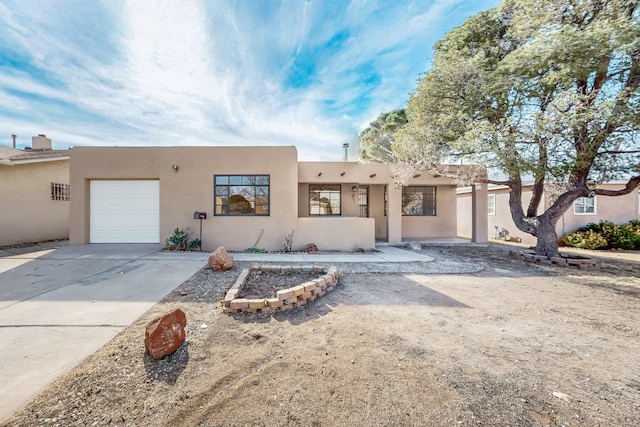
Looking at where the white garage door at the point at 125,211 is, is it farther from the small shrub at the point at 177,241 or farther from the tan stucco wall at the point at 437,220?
the tan stucco wall at the point at 437,220

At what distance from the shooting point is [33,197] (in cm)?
998

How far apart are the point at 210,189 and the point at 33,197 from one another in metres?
8.11

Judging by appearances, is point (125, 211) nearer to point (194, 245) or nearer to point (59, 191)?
point (194, 245)

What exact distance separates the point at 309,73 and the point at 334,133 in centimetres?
613

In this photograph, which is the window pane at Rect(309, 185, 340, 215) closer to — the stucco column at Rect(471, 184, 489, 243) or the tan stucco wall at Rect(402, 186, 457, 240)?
the tan stucco wall at Rect(402, 186, 457, 240)

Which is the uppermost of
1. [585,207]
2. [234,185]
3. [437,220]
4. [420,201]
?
[234,185]

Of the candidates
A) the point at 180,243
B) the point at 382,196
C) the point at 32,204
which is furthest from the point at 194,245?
the point at 382,196

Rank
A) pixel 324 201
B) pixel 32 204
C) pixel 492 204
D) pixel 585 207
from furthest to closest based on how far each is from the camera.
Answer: pixel 492 204 → pixel 585 207 → pixel 324 201 → pixel 32 204

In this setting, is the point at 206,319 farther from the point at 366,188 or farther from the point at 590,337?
the point at 366,188

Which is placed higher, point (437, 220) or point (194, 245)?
point (437, 220)

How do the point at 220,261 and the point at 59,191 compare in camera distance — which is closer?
the point at 220,261

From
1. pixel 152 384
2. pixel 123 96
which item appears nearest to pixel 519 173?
pixel 152 384

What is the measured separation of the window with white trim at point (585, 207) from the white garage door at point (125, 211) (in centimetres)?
1913

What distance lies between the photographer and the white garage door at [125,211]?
890cm
